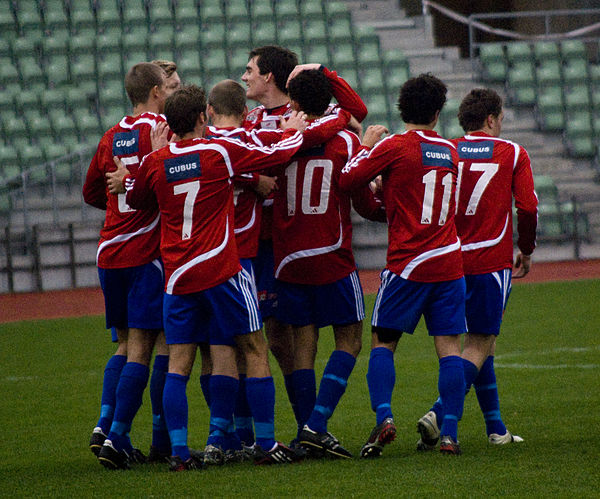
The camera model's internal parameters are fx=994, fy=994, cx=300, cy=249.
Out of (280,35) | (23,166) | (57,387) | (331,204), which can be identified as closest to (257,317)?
(331,204)

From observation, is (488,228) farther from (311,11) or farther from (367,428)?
(311,11)

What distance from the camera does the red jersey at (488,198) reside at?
520 cm

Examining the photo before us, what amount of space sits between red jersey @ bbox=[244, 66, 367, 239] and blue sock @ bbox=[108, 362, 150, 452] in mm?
969

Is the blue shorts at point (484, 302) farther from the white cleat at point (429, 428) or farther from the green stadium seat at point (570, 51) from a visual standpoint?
the green stadium seat at point (570, 51)

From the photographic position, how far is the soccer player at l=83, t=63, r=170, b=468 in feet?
16.1

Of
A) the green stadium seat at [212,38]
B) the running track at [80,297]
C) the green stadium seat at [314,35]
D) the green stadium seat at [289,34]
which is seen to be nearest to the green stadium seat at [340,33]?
the green stadium seat at [314,35]

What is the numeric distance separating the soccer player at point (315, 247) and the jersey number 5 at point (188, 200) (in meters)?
0.58

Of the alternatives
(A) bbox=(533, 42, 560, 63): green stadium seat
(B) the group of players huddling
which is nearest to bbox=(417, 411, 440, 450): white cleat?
(B) the group of players huddling

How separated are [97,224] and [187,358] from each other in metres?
10.6

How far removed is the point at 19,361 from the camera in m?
9.16

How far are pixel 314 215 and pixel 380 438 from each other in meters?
1.17

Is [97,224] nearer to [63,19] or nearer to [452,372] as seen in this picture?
[63,19]

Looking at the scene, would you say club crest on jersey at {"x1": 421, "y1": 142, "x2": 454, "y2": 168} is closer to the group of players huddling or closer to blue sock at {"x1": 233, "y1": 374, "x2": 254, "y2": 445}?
the group of players huddling

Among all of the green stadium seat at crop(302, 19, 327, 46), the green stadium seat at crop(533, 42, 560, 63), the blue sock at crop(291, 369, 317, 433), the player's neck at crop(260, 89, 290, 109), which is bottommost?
the blue sock at crop(291, 369, 317, 433)
